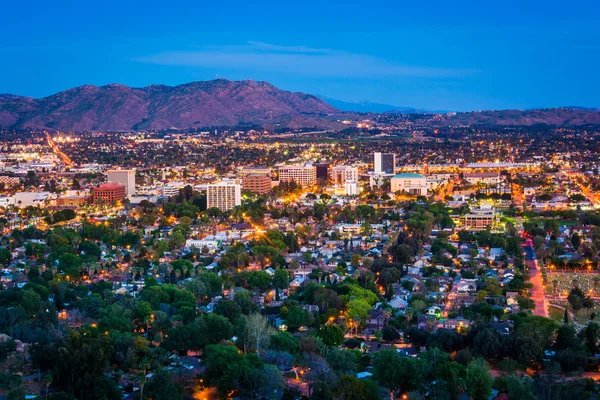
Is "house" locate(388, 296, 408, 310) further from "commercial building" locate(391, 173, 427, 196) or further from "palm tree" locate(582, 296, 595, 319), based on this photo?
"commercial building" locate(391, 173, 427, 196)

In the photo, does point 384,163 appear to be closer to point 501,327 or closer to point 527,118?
point 501,327

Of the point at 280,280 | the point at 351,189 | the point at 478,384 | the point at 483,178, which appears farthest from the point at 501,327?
the point at 483,178

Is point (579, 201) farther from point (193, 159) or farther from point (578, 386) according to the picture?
point (193, 159)

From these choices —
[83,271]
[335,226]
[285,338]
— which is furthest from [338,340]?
[335,226]

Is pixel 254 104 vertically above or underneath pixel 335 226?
above

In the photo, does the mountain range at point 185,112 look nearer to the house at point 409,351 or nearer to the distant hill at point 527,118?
the distant hill at point 527,118

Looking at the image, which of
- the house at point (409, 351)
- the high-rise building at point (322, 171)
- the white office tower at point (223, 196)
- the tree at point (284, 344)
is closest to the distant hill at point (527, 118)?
the high-rise building at point (322, 171)
